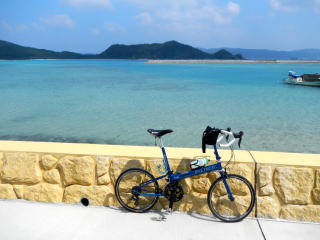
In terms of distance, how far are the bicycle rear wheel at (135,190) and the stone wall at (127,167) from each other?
9cm

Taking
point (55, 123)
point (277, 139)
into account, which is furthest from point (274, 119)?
point (55, 123)

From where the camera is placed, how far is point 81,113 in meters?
23.1

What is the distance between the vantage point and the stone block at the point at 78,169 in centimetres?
379

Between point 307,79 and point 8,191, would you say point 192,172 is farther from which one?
point 307,79

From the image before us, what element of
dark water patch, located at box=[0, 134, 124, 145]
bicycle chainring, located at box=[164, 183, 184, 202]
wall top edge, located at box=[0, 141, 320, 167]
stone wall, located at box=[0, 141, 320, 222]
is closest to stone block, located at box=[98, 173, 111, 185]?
stone wall, located at box=[0, 141, 320, 222]

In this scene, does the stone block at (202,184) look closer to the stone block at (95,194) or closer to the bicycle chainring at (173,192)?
the bicycle chainring at (173,192)

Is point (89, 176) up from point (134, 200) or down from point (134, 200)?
up

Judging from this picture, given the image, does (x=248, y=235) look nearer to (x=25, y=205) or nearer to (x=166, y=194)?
(x=166, y=194)

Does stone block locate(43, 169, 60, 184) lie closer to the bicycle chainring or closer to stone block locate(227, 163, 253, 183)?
the bicycle chainring

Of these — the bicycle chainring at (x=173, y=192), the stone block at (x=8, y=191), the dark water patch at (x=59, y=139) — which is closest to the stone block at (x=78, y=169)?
the stone block at (x=8, y=191)

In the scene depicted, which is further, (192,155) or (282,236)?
(192,155)

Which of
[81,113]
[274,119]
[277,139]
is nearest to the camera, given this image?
[277,139]

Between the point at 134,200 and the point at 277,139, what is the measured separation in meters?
12.5

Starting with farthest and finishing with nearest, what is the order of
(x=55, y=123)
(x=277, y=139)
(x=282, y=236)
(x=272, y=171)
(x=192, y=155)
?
(x=55, y=123) → (x=277, y=139) → (x=192, y=155) → (x=272, y=171) → (x=282, y=236)
